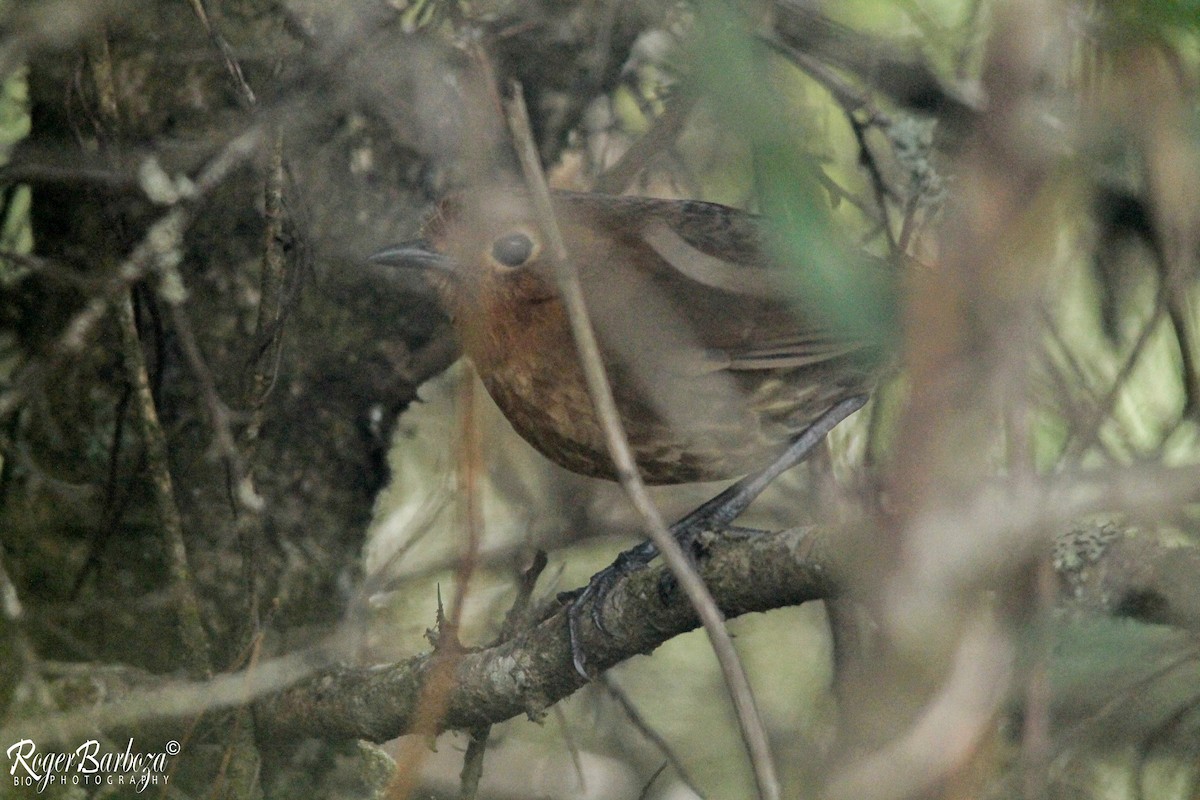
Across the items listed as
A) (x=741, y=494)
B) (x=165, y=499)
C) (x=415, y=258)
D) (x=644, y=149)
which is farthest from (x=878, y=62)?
(x=165, y=499)

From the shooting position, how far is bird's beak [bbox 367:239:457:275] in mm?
3166

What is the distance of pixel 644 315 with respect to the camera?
273 cm

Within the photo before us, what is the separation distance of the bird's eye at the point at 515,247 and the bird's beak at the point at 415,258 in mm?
124

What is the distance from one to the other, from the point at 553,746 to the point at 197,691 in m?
1.75

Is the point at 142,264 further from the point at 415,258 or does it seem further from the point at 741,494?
the point at 741,494

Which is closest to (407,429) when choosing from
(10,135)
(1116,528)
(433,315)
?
(433,315)

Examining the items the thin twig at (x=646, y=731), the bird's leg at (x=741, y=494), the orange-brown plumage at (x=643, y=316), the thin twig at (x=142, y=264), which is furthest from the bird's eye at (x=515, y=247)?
the thin twig at (x=646, y=731)

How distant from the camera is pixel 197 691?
2.79 metres

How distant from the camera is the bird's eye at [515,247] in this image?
3154 mm

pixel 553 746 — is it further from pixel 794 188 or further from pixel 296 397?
pixel 794 188

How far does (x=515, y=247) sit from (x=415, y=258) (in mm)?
254

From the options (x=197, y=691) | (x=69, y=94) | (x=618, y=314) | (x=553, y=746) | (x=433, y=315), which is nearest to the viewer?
(x=618, y=314)

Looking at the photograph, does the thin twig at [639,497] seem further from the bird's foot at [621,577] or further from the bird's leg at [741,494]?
the bird's leg at [741,494]

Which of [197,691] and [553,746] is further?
[553,746]
